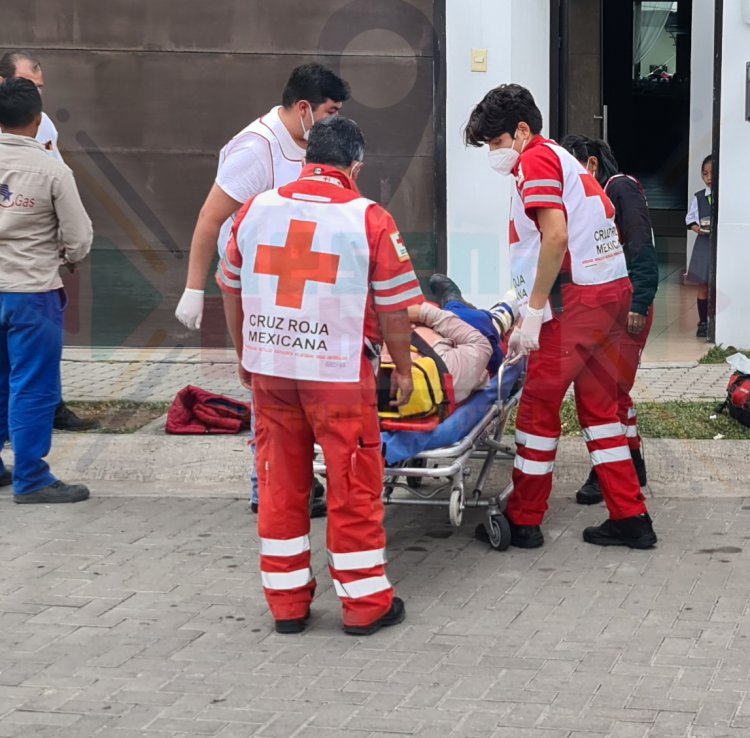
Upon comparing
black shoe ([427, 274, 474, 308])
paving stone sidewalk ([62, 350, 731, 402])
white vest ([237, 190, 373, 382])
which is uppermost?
white vest ([237, 190, 373, 382])

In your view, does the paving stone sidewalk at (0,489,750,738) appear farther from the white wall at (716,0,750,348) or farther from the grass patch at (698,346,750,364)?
the white wall at (716,0,750,348)

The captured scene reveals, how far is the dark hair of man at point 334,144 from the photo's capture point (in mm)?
4828

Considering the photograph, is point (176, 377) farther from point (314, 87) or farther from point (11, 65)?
point (314, 87)

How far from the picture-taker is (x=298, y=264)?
469 centimetres

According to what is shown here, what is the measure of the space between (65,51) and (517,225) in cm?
557

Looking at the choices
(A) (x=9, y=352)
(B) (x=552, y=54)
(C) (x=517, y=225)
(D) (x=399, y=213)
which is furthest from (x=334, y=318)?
(B) (x=552, y=54)

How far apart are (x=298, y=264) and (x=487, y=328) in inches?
63.7

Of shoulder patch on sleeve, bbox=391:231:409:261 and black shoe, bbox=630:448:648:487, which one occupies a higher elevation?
shoulder patch on sleeve, bbox=391:231:409:261

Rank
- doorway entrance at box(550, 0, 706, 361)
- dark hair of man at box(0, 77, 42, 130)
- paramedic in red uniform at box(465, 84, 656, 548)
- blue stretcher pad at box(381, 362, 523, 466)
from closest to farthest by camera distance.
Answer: blue stretcher pad at box(381, 362, 523, 466), paramedic in red uniform at box(465, 84, 656, 548), dark hair of man at box(0, 77, 42, 130), doorway entrance at box(550, 0, 706, 361)

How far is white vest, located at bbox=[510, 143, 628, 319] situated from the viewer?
557cm

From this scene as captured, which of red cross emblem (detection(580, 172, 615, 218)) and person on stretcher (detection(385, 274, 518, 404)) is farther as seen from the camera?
person on stretcher (detection(385, 274, 518, 404))

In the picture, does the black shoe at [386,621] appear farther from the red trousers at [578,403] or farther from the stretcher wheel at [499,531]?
the red trousers at [578,403]

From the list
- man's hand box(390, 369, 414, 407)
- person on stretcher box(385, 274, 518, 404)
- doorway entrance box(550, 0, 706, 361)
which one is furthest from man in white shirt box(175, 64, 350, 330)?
doorway entrance box(550, 0, 706, 361)

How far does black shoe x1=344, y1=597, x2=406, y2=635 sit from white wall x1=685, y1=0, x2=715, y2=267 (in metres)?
7.95
